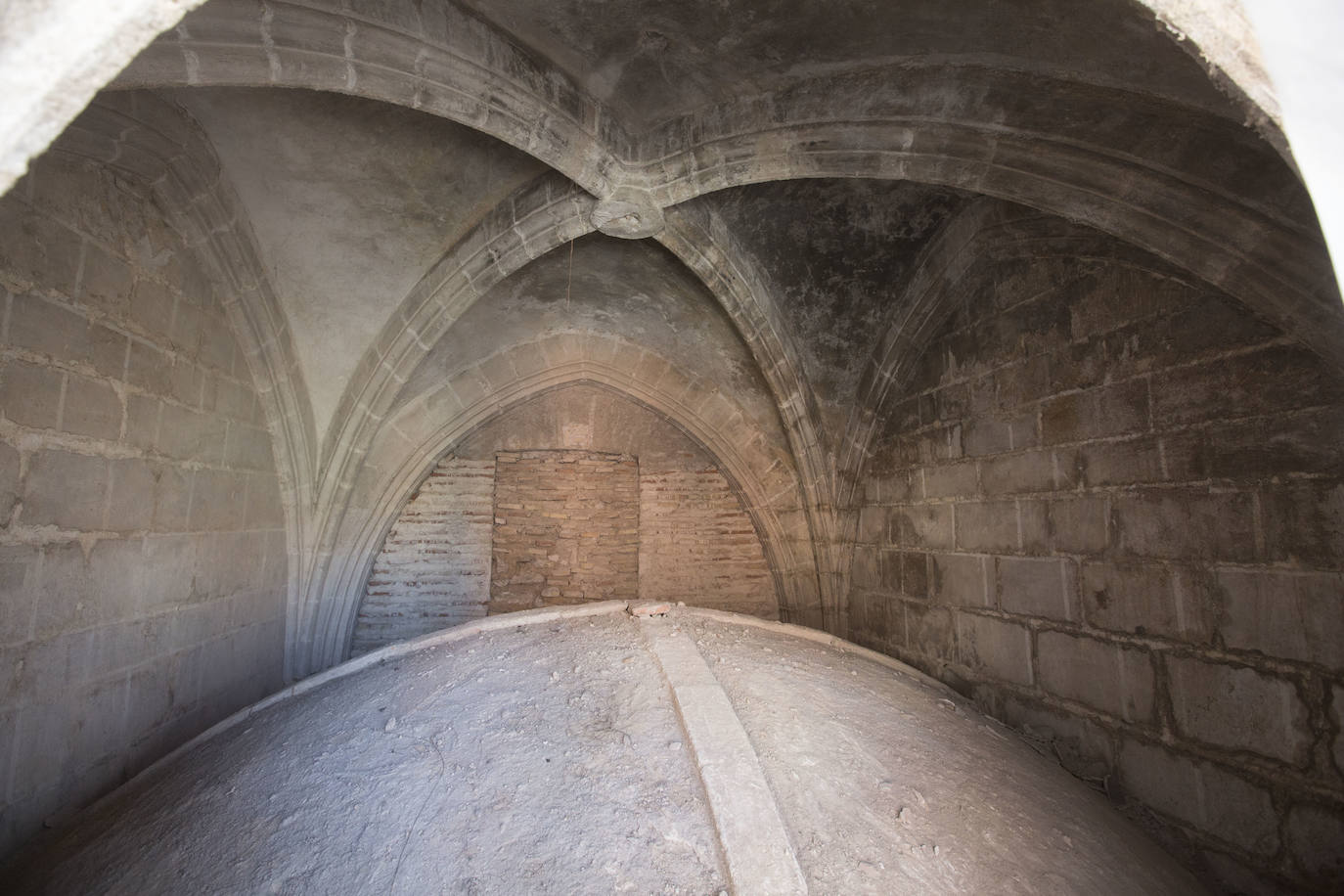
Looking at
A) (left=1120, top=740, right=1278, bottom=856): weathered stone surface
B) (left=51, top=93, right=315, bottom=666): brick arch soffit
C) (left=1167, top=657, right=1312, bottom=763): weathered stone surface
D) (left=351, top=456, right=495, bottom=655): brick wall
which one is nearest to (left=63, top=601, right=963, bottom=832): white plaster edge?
(left=1120, top=740, right=1278, bottom=856): weathered stone surface

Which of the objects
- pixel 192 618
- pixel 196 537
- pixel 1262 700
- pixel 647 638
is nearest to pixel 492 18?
pixel 647 638

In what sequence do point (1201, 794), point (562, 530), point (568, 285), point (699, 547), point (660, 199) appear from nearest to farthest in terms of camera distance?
point (1201, 794), point (660, 199), point (568, 285), point (562, 530), point (699, 547)

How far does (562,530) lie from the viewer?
18.1 ft

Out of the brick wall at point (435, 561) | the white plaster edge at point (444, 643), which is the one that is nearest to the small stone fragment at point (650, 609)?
the white plaster edge at point (444, 643)

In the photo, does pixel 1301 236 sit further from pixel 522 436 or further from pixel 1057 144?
pixel 522 436

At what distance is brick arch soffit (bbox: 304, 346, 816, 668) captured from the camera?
4.45m

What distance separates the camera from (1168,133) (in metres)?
2.01

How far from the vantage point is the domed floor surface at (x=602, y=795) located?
1.54 m

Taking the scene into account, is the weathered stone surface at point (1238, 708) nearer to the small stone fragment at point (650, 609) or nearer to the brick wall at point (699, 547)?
the small stone fragment at point (650, 609)

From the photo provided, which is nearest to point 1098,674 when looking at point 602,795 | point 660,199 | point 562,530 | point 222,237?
point 602,795

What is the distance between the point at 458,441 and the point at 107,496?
275 cm

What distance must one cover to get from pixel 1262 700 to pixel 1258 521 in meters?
0.64

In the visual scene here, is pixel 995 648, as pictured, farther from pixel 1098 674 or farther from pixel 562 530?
pixel 562 530

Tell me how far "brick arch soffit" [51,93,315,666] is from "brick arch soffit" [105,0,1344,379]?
0.70 meters
